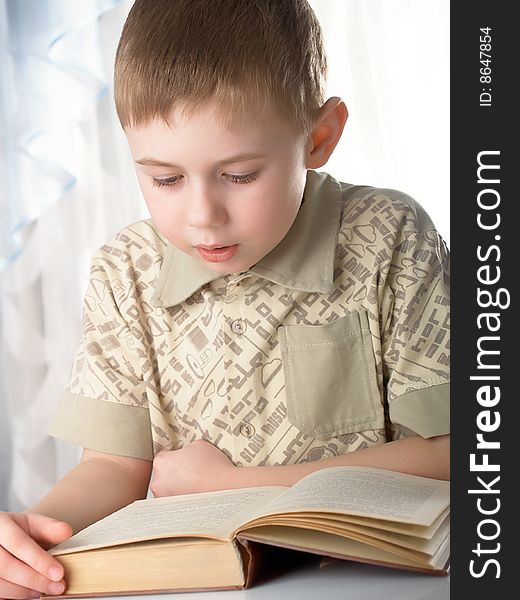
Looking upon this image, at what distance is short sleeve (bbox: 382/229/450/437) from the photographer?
0.97m

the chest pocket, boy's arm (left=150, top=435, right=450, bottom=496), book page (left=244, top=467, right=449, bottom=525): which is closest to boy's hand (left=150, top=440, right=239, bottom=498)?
boy's arm (left=150, top=435, right=450, bottom=496)

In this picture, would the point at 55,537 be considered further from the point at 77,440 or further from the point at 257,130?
the point at 257,130

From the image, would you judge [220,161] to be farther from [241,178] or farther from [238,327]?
[238,327]

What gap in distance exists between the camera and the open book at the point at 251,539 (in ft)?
2.14

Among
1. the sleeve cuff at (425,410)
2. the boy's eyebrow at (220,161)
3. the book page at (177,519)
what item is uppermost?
the boy's eyebrow at (220,161)

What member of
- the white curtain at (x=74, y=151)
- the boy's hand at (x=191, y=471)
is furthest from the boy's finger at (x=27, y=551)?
the white curtain at (x=74, y=151)

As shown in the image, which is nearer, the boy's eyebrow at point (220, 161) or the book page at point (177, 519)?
the book page at point (177, 519)

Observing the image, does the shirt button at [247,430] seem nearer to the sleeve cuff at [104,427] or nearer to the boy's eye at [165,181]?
the sleeve cuff at [104,427]

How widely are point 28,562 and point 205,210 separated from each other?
35 centimetres

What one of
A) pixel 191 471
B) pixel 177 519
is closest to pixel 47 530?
pixel 177 519

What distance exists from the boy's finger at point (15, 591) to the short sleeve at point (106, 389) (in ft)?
1.11

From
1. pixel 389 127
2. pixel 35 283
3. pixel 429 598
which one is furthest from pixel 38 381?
pixel 429 598

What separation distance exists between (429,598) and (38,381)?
4.74 ft

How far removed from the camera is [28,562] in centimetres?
71
